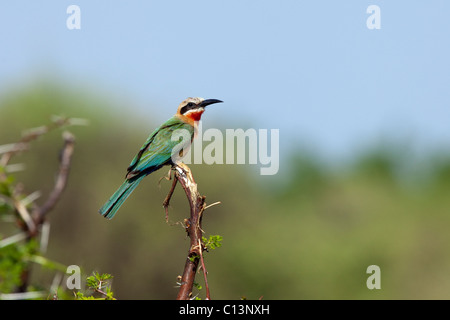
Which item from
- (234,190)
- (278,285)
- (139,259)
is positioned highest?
(234,190)

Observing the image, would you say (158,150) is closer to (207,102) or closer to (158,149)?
(158,149)

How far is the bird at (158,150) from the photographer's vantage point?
19.8 ft

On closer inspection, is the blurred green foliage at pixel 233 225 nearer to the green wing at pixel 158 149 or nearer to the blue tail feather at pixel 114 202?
the green wing at pixel 158 149

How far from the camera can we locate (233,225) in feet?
105

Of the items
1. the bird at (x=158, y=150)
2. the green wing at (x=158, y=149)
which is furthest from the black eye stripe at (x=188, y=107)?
the green wing at (x=158, y=149)

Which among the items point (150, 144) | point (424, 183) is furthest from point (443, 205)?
point (150, 144)

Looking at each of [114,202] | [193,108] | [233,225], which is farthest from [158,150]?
[233,225]

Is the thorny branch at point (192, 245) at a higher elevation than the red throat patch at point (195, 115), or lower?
lower

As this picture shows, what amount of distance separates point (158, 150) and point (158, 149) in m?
0.02

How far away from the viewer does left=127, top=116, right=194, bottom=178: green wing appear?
6504 millimetres

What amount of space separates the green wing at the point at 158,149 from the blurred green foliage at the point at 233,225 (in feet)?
47.8

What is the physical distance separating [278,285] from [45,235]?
28681 mm
